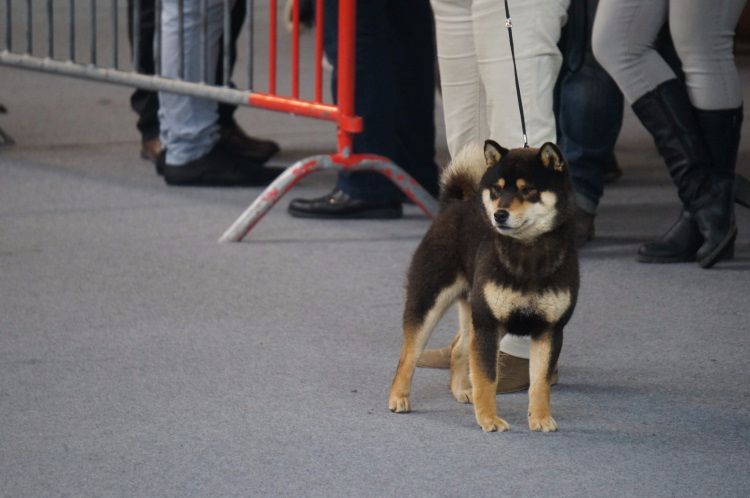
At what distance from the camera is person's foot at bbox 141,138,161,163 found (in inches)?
193

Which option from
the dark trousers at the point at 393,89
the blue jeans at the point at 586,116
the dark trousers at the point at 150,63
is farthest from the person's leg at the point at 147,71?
the blue jeans at the point at 586,116

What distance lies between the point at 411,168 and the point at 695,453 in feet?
7.11

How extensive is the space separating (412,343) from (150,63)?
2.71 meters

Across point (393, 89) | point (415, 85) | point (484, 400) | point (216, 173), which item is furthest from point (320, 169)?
point (484, 400)

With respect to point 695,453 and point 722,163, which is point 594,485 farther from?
point 722,163

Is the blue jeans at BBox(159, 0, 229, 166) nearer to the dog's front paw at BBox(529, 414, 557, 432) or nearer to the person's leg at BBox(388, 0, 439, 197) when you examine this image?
the person's leg at BBox(388, 0, 439, 197)

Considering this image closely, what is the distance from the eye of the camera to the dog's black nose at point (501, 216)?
2.27 m

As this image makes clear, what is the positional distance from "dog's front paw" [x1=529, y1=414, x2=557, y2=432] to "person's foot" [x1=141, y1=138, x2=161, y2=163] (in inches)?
107

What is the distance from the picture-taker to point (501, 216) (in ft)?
7.45

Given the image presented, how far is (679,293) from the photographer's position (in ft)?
10.9

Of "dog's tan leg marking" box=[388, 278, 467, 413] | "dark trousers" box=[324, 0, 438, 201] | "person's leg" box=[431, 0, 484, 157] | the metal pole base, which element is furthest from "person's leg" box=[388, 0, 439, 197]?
"dog's tan leg marking" box=[388, 278, 467, 413]

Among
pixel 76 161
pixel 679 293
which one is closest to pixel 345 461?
pixel 679 293

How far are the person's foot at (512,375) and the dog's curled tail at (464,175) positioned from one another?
352mm

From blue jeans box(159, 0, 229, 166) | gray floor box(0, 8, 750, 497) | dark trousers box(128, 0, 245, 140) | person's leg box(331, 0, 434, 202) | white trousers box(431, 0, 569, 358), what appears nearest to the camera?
gray floor box(0, 8, 750, 497)
